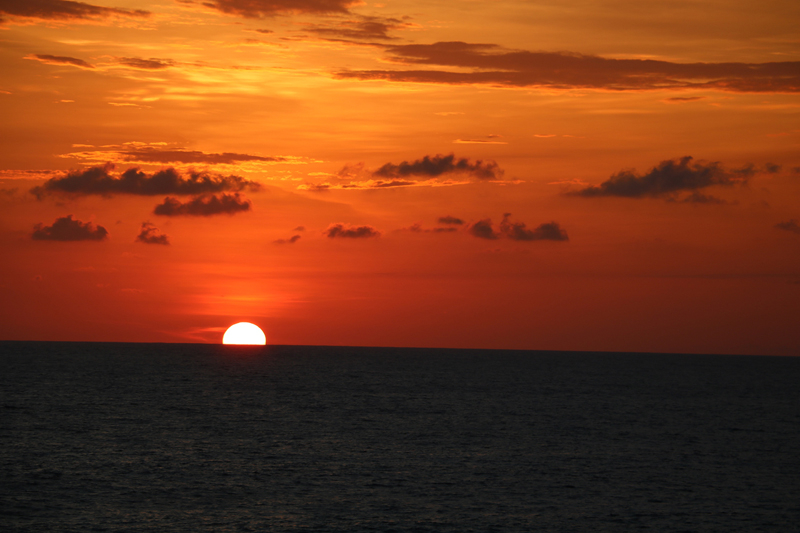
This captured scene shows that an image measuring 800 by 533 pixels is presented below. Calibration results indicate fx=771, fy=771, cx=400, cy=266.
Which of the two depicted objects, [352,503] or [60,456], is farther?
[60,456]

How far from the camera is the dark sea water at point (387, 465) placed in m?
47.8

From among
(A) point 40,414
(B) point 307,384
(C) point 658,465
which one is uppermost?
(C) point 658,465

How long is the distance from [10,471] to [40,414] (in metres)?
38.2

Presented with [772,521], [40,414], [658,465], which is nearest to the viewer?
[772,521]

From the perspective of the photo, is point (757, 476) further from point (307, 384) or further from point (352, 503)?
point (307, 384)

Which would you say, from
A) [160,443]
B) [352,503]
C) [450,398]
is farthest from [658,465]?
[450,398]

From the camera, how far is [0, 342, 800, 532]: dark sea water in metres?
47.8

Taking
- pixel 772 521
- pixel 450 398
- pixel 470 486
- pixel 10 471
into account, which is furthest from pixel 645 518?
pixel 450 398

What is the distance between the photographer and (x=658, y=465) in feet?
221

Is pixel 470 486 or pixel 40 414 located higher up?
pixel 470 486

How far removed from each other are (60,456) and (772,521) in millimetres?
54776

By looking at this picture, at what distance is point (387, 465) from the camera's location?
64688 millimetres

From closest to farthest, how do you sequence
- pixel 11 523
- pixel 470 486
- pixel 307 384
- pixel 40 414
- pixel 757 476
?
pixel 11 523 → pixel 470 486 → pixel 757 476 → pixel 40 414 → pixel 307 384

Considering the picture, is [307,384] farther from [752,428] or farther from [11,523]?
[11,523]
